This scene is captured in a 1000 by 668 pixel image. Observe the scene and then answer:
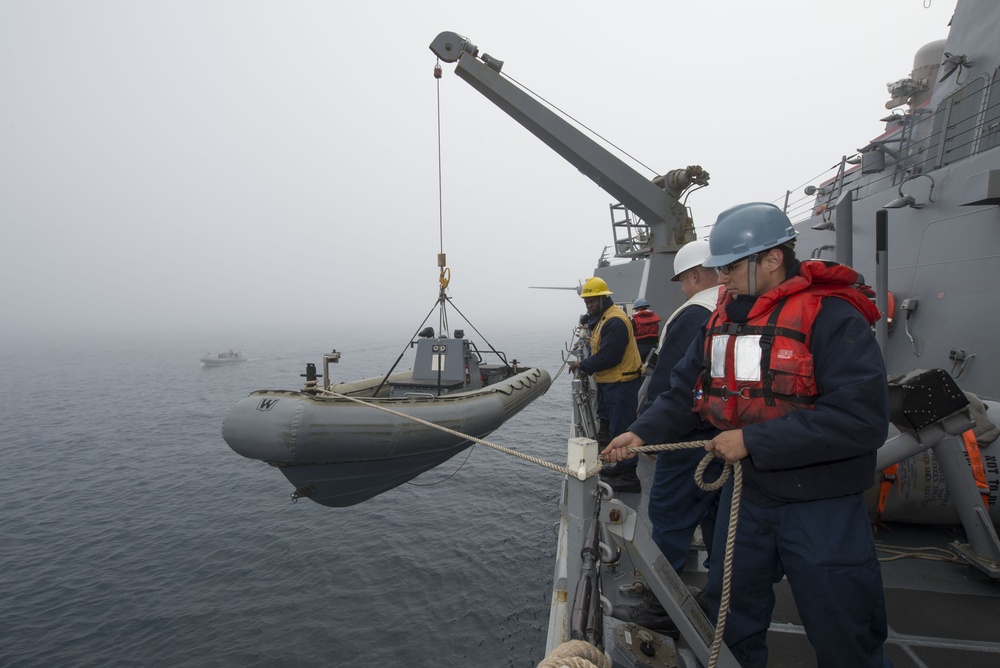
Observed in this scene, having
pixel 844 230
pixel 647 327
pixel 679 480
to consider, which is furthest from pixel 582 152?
pixel 679 480

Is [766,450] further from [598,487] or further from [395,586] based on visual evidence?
[395,586]

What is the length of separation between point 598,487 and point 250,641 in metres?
7.13

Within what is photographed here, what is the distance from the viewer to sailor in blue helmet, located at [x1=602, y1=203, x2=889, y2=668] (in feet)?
4.83

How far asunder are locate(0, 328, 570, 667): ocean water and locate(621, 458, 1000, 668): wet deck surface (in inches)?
185

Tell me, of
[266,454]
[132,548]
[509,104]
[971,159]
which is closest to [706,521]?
[266,454]

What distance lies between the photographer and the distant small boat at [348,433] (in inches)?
206

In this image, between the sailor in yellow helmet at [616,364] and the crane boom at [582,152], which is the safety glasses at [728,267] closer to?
the sailor in yellow helmet at [616,364]

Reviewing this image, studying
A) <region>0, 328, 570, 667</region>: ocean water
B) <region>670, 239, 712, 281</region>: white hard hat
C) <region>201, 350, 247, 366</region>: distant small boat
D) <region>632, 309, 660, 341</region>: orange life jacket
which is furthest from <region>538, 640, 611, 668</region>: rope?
<region>201, 350, 247, 366</region>: distant small boat

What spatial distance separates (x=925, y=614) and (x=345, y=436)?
4756mm

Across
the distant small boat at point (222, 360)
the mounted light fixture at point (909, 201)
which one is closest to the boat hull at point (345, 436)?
the mounted light fixture at point (909, 201)

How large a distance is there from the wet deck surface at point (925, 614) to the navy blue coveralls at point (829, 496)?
85 cm

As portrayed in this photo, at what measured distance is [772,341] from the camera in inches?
63.2

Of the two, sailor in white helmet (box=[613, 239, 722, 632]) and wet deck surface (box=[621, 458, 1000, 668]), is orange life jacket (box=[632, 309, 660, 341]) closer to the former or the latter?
wet deck surface (box=[621, 458, 1000, 668])

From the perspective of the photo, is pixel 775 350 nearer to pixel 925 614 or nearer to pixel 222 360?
pixel 925 614
